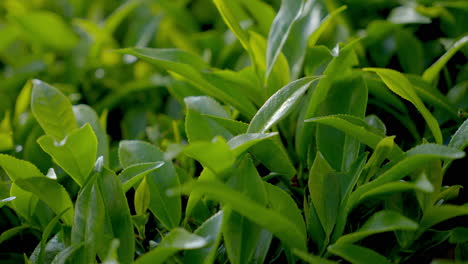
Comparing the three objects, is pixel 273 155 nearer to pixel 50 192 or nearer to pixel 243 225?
pixel 243 225

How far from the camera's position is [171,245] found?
0.67 metres

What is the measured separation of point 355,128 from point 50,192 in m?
0.49

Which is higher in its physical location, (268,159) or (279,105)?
(279,105)

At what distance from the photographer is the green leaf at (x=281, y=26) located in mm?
915

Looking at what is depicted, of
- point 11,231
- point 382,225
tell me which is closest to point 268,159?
point 382,225

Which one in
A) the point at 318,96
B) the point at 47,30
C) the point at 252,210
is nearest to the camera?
the point at 252,210

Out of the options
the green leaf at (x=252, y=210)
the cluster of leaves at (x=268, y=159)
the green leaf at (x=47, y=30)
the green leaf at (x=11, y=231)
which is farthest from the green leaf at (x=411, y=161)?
the green leaf at (x=47, y=30)

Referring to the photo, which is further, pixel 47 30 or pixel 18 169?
pixel 47 30

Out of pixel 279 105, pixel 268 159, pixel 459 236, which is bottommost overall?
pixel 459 236

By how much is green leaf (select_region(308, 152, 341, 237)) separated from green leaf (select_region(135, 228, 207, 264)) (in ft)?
0.62

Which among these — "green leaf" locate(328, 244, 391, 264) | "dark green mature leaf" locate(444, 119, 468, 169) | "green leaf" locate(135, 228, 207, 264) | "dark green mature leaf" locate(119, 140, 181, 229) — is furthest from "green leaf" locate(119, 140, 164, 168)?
"dark green mature leaf" locate(444, 119, 468, 169)

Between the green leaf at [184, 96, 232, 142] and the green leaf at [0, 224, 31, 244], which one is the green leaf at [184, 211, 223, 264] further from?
the green leaf at [0, 224, 31, 244]

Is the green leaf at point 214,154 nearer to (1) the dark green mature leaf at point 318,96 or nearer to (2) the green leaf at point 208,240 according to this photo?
(2) the green leaf at point 208,240

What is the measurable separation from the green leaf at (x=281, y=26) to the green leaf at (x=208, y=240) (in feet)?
1.08
